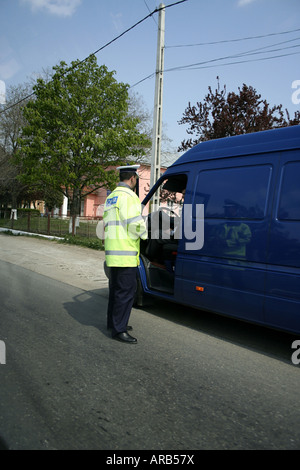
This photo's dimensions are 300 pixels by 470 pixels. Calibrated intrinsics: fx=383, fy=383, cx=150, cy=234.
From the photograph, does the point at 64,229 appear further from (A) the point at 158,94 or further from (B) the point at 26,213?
(B) the point at 26,213

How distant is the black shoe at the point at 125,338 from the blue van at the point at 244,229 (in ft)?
3.32

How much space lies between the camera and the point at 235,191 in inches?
177


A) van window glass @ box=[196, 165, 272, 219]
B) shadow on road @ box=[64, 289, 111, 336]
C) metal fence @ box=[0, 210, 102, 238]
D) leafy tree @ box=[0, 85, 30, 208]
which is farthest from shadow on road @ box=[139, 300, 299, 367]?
leafy tree @ box=[0, 85, 30, 208]

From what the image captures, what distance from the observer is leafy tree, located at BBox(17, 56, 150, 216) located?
19141mm

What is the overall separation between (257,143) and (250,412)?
2.86 m

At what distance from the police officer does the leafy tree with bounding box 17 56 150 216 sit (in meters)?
15.0

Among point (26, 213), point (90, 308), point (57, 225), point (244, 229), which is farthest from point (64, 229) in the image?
point (244, 229)

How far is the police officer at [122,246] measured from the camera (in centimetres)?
427

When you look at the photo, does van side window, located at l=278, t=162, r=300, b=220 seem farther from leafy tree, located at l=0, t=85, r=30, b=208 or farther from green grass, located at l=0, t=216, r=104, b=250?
leafy tree, located at l=0, t=85, r=30, b=208

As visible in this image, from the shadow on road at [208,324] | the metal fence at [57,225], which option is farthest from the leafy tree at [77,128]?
the shadow on road at [208,324]

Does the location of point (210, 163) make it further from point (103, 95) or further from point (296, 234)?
point (103, 95)

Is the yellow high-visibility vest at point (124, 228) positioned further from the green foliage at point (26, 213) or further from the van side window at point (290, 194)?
the green foliage at point (26, 213)
